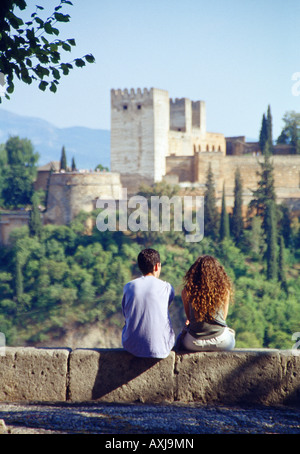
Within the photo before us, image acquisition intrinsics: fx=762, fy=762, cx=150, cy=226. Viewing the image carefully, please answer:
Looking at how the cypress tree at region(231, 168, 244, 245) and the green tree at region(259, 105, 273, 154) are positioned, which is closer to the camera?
the cypress tree at region(231, 168, 244, 245)

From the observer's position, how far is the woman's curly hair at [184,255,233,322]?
244 inches

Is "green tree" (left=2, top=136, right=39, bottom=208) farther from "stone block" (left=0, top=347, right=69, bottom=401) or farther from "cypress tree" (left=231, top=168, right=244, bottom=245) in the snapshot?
"stone block" (left=0, top=347, right=69, bottom=401)

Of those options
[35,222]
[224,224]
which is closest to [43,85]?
[35,222]

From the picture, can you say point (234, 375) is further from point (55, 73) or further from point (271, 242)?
point (271, 242)

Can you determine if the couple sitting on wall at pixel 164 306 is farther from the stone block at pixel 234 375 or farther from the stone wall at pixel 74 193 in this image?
the stone wall at pixel 74 193

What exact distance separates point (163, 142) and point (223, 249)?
318 inches

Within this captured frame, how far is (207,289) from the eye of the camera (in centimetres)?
620

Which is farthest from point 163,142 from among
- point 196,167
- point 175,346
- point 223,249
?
point 175,346

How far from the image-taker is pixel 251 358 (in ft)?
21.0

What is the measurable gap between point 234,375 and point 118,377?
3.20 ft

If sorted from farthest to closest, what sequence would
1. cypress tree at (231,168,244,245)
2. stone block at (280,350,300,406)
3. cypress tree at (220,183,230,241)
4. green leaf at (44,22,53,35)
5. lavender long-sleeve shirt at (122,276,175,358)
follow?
cypress tree at (231,168,244,245)
cypress tree at (220,183,230,241)
green leaf at (44,22,53,35)
stone block at (280,350,300,406)
lavender long-sleeve shirt at (122,276,175,358)

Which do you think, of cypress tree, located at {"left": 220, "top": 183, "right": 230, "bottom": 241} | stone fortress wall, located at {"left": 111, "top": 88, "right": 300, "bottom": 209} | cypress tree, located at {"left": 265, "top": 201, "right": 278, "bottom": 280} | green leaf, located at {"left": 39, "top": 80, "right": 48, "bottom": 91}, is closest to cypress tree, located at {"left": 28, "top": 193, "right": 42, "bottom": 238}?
stone fortress wall, located at {"left": 111, "top": 88, "right": 300, "bottom": 209}

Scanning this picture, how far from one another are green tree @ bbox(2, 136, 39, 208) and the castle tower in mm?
5721
